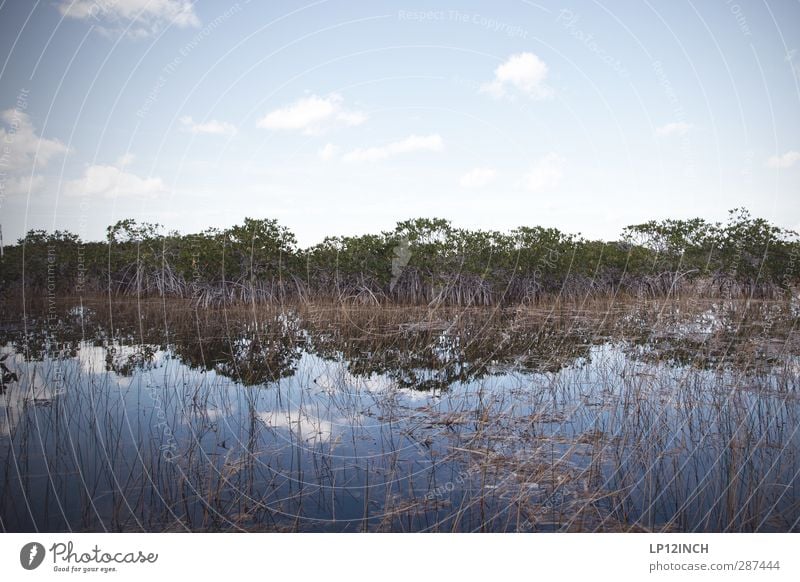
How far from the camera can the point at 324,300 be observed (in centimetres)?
1777

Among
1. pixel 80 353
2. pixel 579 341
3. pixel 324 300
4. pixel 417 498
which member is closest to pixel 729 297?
pixel 579 341

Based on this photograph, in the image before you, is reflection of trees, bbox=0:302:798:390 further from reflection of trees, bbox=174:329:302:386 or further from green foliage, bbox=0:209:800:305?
green foliage, bbox=0:209:800:305

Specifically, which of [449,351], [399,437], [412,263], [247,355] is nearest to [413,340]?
[449,351]

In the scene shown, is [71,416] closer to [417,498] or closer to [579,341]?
[417,498]

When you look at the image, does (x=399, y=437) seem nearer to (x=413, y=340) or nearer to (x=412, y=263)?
(x=413, y=340)

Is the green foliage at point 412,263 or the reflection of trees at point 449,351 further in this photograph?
the green foliage at point 412,263

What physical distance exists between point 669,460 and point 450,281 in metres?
13.2

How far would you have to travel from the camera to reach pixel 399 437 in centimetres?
476

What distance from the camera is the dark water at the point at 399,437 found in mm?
3434

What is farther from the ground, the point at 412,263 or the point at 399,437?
the point at 412,263

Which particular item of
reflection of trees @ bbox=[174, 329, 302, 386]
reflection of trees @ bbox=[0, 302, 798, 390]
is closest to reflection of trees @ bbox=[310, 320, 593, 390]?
reflection of trees @ bbox=[0, 302, 798, 390]

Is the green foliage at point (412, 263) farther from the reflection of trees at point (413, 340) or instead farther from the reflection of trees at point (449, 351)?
the reflection of trees at point (449, 351)

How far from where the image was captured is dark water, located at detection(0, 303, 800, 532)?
135 inches

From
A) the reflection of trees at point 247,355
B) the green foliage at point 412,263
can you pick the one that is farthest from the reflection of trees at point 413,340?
the green foliage at point 412,263
